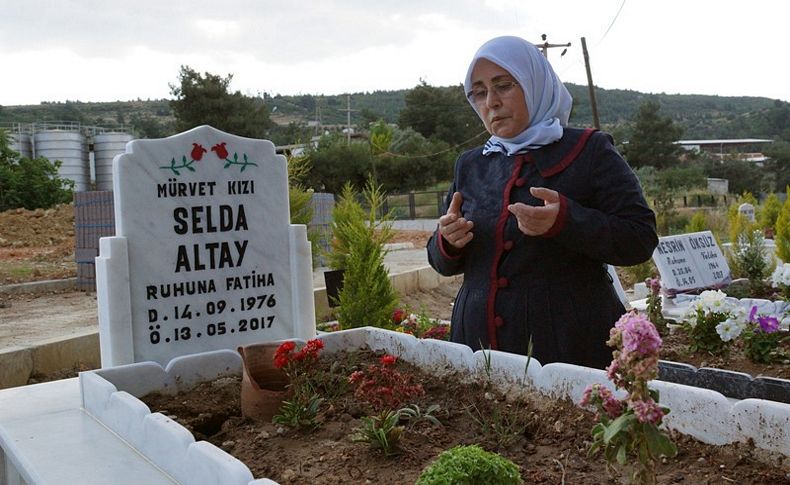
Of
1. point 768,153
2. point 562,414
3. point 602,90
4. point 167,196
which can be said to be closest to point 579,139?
point 562,414

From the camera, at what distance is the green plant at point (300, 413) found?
2174 mm

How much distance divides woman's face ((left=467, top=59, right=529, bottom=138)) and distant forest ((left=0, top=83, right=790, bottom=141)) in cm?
6436

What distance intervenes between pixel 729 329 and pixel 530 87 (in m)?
2.71

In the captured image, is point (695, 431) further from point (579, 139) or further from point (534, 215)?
point (579, 139)

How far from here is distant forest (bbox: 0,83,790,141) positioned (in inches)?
2702

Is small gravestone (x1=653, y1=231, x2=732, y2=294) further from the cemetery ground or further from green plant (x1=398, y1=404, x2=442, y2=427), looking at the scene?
green plant (x1=398, y1=404, x2=442, y2=427)

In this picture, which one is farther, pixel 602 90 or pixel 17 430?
pixel 602 90

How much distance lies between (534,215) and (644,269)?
30.8ft

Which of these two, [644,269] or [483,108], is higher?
[483,108]

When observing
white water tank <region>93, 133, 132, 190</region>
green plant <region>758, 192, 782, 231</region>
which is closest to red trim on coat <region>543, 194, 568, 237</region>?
green plant <region>758, 192, 782, 231</region>

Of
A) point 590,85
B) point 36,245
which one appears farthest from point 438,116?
point 36,245

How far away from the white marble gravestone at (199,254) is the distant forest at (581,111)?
63.0 m

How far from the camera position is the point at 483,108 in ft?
8.36

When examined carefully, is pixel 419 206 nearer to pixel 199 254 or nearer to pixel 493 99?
pixel 199 254
